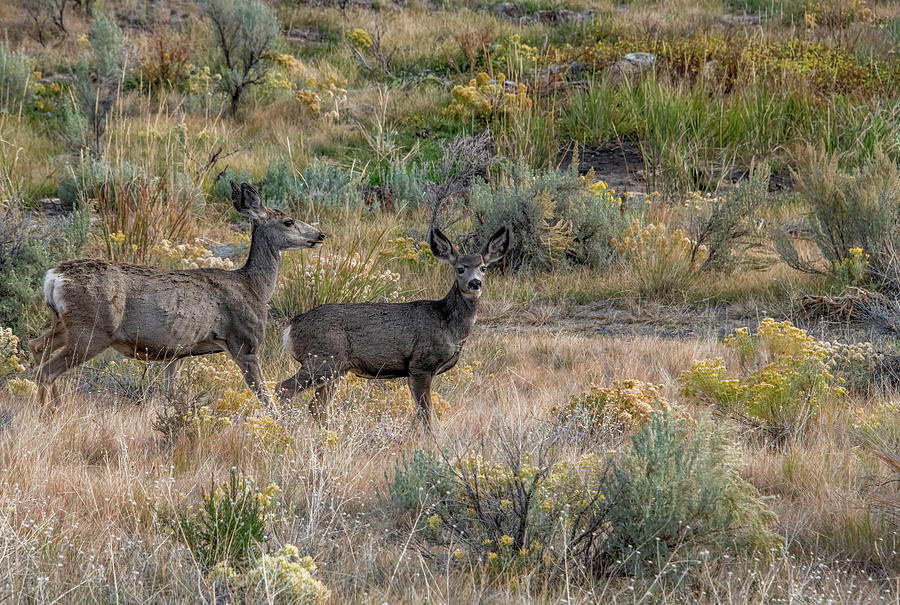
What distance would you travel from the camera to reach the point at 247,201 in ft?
26.4

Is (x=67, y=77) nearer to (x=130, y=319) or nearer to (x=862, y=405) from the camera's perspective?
(x=130, y=319)

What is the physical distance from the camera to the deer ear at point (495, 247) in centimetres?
733

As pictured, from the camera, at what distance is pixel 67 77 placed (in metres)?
20.3

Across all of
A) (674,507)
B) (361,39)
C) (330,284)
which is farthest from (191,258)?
(361,39)

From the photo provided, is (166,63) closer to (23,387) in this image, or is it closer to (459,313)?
(23,387)

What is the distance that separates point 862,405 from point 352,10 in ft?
67.7

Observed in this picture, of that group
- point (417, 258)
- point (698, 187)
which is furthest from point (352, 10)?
point (417, 258)

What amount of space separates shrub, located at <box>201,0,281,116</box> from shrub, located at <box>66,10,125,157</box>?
1742 mm

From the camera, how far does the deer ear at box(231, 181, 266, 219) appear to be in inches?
312

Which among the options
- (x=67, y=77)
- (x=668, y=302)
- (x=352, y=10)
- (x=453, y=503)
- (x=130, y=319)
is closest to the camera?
(x=453, y=503)

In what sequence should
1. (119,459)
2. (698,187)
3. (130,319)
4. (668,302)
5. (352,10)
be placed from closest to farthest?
(119,459)
(130,319)
(668,302)
(698,187)
(352,10)

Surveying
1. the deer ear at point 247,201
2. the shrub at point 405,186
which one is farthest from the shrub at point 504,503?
the shrub at point 405,186

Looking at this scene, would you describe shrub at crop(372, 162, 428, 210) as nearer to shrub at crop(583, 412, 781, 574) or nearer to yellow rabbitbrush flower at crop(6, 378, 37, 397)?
yellow rabbitbrush flower at crop(6, 378, 37, 397)

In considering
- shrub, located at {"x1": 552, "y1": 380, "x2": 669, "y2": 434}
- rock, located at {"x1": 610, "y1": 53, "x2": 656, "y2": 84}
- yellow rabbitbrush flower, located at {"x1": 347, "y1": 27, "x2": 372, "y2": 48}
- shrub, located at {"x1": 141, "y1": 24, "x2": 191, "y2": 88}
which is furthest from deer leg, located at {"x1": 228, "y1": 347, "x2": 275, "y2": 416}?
yellow rabbitbrush flower, located at {"x1": 347, "y1": 27, "x2": 372, "y2": 48}
